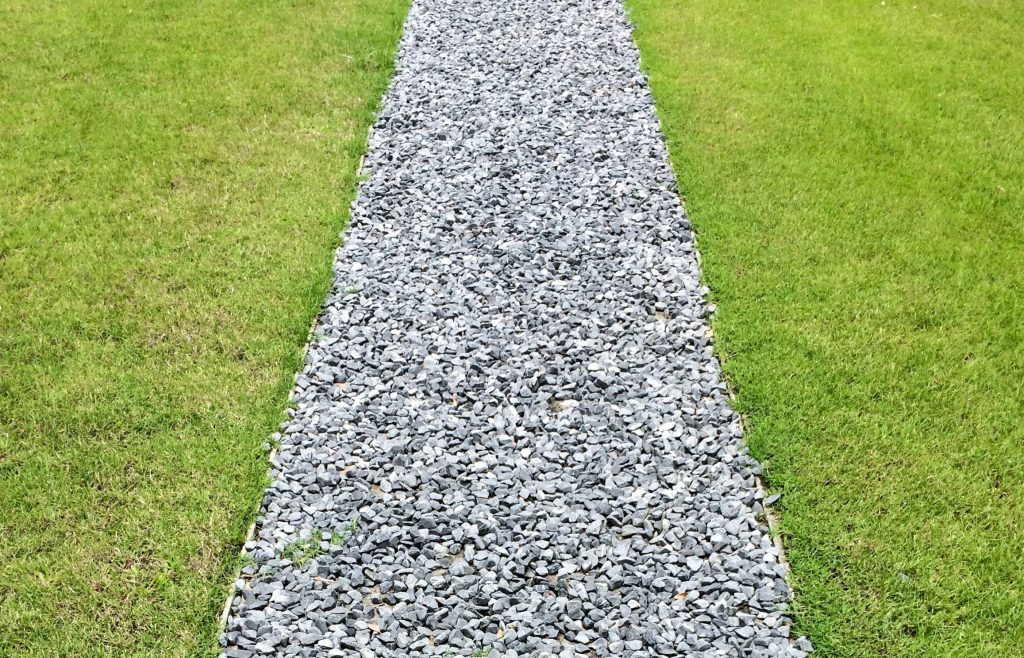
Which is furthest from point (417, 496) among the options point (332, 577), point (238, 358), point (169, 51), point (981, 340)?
point (169, 51)

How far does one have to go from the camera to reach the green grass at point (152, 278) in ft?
11.7

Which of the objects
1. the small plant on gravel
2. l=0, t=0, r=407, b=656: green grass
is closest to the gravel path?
the small plant on gravel

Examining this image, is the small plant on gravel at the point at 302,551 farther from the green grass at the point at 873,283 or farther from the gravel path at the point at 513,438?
the green grass at the point at 873,283

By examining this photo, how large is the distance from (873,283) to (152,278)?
4.69 meters

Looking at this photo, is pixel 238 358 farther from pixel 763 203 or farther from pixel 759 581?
pixel 763 203

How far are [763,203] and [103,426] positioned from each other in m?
4.63

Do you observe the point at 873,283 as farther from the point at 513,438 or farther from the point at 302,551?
the point at 302,551

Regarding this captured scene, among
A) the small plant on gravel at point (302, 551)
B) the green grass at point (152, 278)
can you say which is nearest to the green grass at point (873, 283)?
the small plant on gravel at point (302, 551)

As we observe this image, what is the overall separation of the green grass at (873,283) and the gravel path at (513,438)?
0.29m

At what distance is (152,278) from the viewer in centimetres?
517

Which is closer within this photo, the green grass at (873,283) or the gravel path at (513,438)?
the gravel path at (513,438)

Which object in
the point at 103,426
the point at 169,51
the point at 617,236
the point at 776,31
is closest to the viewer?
the point at 103,426

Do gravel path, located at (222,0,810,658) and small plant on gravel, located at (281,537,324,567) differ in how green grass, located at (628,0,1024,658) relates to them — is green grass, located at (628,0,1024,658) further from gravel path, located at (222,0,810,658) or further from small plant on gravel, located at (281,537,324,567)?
small plant on gravel, located at (281,537,324,567)

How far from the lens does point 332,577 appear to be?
3529mm
